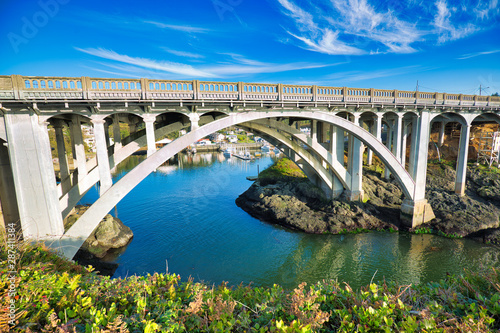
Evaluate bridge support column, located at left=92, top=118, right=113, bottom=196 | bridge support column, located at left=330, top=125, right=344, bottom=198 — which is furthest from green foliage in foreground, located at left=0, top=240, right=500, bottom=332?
bridge support column, located at left=330, top=125, right=344, bottom=198

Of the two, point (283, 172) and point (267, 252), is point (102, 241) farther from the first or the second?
point (283, 172)

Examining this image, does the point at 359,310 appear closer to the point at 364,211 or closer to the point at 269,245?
the point at 269,245

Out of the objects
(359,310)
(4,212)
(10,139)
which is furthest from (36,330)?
(4,212)

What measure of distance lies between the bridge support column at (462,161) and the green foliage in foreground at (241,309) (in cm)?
2190

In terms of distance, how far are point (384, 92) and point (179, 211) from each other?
1872 cm

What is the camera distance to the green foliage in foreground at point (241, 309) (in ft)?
11.7

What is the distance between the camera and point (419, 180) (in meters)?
19.3

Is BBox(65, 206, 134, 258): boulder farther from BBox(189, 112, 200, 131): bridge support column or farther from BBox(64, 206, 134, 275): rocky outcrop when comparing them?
BBox(189, 112, 200, 131): bridge support column

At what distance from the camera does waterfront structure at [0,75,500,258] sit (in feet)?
31.7

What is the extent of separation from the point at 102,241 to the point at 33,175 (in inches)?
289

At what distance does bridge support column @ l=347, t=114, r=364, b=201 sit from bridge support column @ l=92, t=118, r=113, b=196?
16.2 metres

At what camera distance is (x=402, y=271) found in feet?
46.9

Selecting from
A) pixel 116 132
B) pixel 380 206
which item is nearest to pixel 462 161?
pixel 380 206

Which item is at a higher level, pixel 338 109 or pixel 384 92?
pixel 384 92
